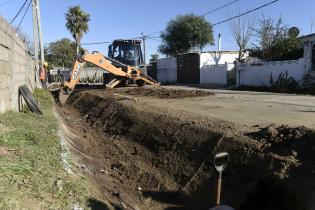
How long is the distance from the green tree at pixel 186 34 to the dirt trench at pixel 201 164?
42.6 m

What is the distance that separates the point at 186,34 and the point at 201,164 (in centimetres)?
4712

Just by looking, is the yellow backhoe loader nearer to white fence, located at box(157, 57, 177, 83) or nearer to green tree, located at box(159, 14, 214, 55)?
white fence, located at box(157, 57, 177, 83)

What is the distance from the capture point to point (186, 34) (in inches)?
2140

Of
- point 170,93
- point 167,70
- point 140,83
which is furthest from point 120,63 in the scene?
point 167,70

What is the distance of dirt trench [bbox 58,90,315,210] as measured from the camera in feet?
21.4

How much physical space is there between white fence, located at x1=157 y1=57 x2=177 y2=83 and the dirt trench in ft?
100

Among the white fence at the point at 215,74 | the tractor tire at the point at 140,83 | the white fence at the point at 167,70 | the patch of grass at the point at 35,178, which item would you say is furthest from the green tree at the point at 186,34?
the patch of grass at the point at 35,178

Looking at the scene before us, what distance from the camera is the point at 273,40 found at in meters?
29.3

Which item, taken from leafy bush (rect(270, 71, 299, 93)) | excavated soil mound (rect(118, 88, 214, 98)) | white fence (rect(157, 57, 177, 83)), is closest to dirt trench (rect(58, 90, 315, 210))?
excavated soil mound (rect(118, 88, 214, 98))

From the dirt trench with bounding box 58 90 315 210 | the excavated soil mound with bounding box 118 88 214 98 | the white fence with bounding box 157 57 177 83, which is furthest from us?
the white fence with bounding box 157 57 177 83

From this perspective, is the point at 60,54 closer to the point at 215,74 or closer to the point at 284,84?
the point at 215,74

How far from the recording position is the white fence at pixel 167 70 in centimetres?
4320

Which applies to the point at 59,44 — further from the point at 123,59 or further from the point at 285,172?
the point at 285,172

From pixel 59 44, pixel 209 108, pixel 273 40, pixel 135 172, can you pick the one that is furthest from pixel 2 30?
pixel 59 44
